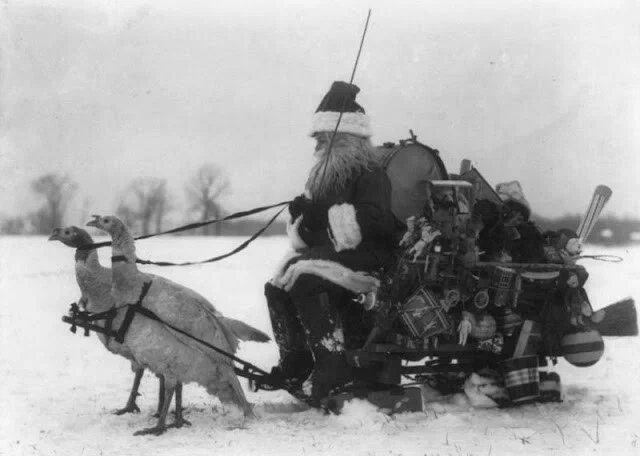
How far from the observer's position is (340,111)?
588 centimetres

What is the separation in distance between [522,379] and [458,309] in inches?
27.4

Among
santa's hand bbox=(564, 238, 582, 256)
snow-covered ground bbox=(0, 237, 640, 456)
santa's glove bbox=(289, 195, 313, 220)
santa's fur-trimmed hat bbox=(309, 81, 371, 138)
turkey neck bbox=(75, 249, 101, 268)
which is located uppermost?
santa's fur-trimmed hat bbox=(309, 81, 371, 138)

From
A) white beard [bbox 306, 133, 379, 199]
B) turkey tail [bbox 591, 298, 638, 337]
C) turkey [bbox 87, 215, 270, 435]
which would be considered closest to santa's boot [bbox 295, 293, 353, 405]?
turkey [bbox 87, 215, 270, 435]

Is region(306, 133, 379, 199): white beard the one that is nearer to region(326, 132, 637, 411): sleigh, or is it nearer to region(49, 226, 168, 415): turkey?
region(326, 132, 637, 411): sleigh

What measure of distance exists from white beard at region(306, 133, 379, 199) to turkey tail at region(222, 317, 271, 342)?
3.65 ft

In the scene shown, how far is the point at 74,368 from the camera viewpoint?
26.8 feet

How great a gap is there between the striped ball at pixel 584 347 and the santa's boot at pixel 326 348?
1.70 metres

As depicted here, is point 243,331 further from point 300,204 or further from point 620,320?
point 620,320

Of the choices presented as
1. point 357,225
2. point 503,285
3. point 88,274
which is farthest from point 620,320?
point 88,274

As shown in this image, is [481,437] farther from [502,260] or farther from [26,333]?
[26,333]

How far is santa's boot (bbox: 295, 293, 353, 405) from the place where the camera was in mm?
5582

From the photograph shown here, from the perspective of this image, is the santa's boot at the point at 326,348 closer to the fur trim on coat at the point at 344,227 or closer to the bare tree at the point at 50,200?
the fur trim on coat at the point at 344,227

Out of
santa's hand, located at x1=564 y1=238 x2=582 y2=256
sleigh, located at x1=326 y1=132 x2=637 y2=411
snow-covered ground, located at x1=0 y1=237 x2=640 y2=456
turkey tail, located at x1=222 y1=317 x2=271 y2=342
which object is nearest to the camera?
snow-covered ground, located at x1=0 y1=237 x2=640 y2=456

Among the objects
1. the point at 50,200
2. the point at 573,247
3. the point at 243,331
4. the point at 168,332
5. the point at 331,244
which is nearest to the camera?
the point at 168,332
